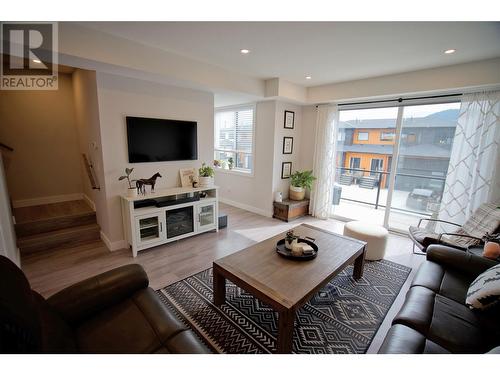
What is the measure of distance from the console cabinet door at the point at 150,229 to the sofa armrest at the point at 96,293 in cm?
148

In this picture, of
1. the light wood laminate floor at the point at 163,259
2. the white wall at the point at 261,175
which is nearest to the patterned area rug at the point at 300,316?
the light wood laminate floor at the point at 163,259

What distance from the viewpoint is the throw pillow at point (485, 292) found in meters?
1.41

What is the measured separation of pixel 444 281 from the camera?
1.83 metres

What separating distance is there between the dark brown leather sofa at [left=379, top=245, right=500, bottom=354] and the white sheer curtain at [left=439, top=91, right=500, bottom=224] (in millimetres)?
1784

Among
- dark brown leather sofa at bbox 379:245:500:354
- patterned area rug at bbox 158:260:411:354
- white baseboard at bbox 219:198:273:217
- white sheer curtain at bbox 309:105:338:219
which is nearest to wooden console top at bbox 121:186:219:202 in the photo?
patterned area rug at bbox 158:260:411:354

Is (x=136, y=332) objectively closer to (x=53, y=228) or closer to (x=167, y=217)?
(x=167, y=217)

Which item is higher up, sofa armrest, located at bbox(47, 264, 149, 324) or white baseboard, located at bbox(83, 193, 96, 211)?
sofa armrest, located at bbox(47, 264, 149, 324)

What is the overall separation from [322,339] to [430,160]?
3.36 m

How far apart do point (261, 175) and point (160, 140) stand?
2.12 m

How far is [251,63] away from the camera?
3.08 m

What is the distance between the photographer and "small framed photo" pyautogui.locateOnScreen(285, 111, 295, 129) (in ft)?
14.8

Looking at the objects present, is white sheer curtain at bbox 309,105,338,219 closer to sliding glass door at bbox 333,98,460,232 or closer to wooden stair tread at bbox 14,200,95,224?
sliding glass door at bbox 333,98,460,232

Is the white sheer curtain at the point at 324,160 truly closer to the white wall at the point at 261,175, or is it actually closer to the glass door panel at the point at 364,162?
the glass door panel at the point at 364,162
